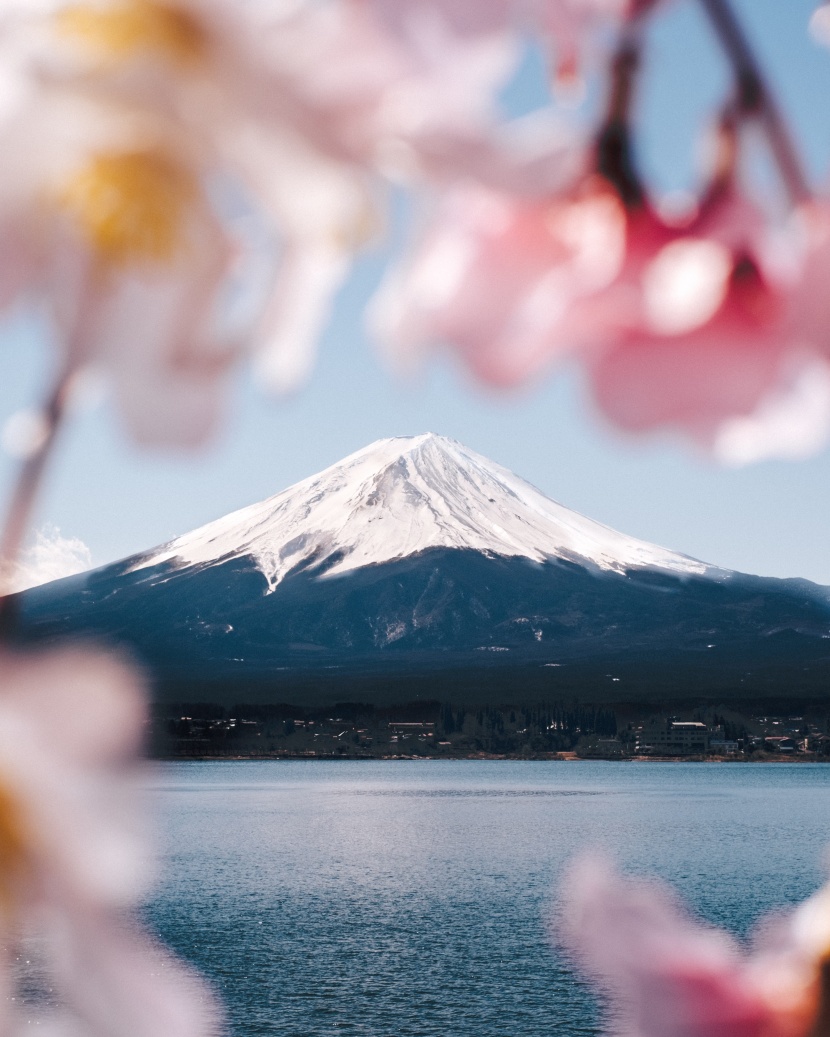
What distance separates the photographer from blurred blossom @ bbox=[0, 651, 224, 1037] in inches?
4.7

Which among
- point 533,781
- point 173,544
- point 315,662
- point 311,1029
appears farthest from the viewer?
point 173,544

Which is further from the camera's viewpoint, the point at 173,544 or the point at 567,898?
the point at 173,544

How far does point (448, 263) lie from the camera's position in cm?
15

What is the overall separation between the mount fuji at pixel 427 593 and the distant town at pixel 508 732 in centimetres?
361

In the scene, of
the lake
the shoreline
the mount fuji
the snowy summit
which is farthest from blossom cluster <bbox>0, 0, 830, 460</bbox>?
the snowy summit

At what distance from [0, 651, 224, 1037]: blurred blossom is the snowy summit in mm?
88241

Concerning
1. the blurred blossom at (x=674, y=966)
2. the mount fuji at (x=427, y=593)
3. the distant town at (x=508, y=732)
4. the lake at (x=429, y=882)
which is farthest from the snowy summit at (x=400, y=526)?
the blurred blossom at (x=674, y=966)

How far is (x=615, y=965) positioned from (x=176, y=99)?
0.52 feet

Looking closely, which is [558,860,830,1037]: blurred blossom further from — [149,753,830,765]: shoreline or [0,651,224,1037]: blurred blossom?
[149,753,830,765]: shoreline

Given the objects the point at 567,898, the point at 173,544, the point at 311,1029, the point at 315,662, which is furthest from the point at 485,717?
the point at 567,898

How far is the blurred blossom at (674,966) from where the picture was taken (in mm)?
198

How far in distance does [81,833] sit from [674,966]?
0.12m

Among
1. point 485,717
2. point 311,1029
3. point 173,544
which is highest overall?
point 173,544

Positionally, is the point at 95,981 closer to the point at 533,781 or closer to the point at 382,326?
the point at 382,326
